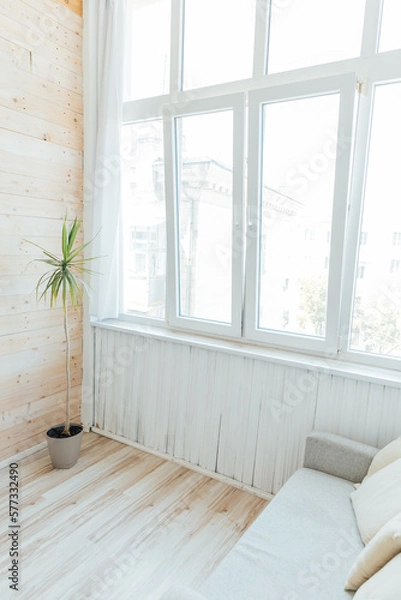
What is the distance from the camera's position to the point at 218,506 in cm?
237

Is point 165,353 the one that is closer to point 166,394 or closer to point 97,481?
point 166,394

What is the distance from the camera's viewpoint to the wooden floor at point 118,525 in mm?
1829

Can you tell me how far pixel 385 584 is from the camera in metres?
1.08

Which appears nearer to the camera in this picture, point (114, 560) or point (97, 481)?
point (114, 560)

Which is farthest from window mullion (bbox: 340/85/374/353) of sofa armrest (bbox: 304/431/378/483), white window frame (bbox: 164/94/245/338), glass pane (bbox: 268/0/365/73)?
white window frame (bbox: 164/94/245/338)

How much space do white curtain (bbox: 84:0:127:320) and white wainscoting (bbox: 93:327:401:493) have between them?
1.60ft

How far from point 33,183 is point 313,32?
1.89 meters

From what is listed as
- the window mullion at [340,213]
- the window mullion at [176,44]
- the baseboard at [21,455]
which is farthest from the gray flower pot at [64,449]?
the window mullion at [176,44]

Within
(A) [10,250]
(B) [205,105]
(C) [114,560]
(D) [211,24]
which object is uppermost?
(D) [211,24]

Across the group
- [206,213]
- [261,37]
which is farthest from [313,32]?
[206,213]

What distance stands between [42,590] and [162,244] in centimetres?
207

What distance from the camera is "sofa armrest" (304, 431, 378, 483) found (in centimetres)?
191

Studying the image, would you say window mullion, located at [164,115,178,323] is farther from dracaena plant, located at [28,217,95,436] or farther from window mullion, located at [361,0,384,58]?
window mullion, located at [361,0,384,58]

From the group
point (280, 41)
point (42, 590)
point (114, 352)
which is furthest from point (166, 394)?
point (280, 41)
